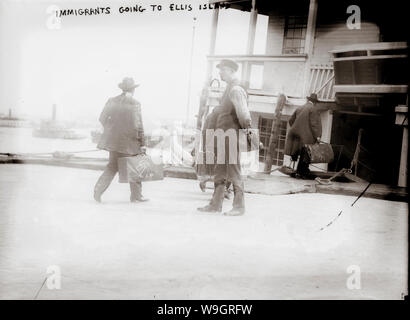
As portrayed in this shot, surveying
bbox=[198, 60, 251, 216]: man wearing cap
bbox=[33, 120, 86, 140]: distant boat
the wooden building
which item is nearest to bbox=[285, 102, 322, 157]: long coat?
the wooden building

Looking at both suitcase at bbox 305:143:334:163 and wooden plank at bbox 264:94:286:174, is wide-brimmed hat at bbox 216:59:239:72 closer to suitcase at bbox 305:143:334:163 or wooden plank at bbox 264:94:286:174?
suitcase at bbox 305:143:334:163

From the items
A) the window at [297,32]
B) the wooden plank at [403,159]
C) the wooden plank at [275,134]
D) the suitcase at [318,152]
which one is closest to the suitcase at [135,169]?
the suitcase at [318,152]

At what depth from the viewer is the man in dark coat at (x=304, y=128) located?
5.16m

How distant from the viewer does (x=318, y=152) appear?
532 cm

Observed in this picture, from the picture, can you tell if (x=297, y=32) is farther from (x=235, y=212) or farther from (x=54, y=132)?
(x=54, y=132)

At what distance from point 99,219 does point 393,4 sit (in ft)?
15.7

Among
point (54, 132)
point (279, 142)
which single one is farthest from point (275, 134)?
point (54, 132)

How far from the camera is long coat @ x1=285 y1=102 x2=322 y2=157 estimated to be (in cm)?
514

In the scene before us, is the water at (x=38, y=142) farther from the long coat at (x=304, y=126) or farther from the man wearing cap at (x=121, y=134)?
the long coat at (x=304, y=126)

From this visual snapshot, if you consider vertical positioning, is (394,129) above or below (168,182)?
above

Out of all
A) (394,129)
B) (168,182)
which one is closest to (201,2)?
(168,182)

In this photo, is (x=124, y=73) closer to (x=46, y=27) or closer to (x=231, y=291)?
(x=46, y=27)

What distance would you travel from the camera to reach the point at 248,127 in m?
4.55

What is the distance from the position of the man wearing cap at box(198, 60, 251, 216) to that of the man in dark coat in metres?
0.95
